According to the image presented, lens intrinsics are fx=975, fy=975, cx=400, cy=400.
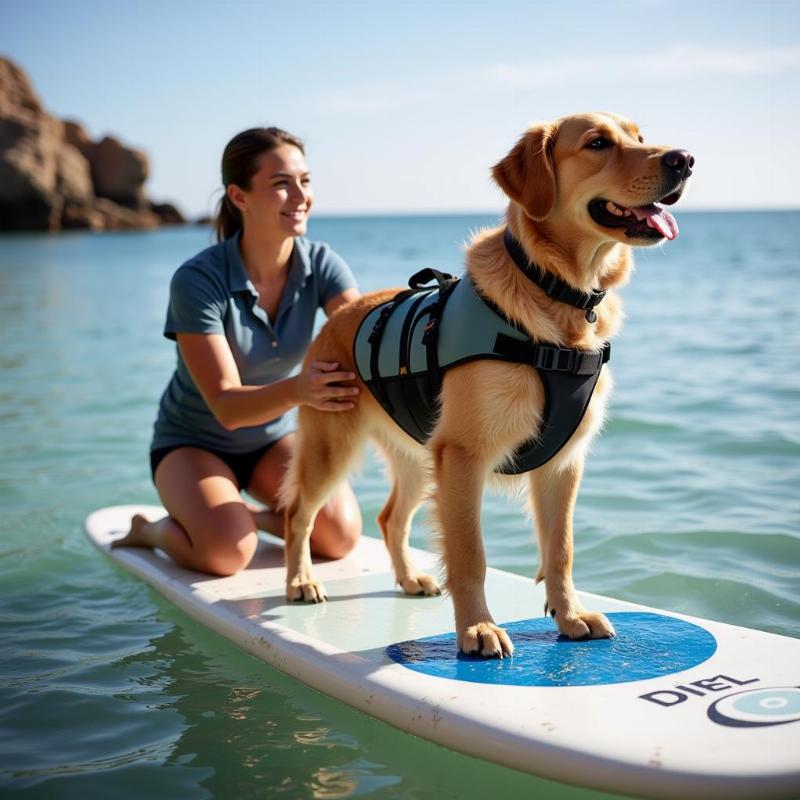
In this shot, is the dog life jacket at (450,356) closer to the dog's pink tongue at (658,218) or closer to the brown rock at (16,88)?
the dog's pink tongue at (658,218)

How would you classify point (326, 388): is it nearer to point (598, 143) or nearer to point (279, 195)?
point (279, 195)

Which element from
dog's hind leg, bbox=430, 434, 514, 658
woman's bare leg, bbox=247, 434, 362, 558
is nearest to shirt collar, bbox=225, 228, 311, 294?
woman's bare leg, bbox=247, 434, 362, 558

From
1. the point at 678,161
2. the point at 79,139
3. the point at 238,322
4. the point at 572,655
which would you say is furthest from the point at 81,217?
the point at 678,161

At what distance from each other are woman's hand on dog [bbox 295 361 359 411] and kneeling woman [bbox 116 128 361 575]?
29 cm

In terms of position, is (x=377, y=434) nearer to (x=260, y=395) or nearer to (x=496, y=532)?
(x=260, y=395)

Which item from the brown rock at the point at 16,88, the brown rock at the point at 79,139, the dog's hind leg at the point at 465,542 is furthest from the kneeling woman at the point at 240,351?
the brown rock at the point at 79,139

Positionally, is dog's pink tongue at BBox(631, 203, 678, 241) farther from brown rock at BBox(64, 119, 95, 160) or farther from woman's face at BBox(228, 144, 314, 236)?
brown rock at BBox(64, 119, 95, 160)

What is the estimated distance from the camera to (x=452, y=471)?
3.13 meters

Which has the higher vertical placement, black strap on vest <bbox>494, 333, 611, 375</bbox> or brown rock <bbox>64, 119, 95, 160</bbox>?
brown rock <bbox>64, 119, 95, 160</bbox>

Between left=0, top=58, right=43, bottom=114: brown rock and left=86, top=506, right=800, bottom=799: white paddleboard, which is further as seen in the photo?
left=0, top=58, right=43, bottom=114: brown rock

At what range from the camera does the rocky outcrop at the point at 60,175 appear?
2327 inches

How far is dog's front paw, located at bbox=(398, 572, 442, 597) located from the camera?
405 centimetres

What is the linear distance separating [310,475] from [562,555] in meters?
1.07

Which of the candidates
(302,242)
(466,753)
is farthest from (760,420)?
(466,753)
